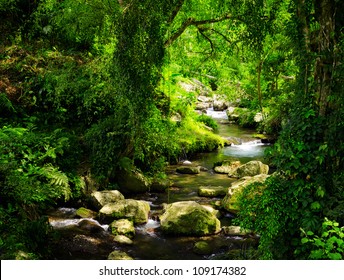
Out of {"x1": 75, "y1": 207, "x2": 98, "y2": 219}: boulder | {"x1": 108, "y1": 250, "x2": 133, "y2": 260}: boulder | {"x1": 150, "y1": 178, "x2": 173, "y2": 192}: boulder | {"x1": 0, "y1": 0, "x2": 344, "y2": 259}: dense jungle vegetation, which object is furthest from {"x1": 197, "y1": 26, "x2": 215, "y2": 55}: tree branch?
{"x1": 108, "y1": 250, "x2": 133, "y2": 260}: boulder

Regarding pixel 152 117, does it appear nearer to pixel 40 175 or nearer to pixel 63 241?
pixel 40 175

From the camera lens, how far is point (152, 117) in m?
9.72

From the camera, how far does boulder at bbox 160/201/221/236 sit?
7.91 m

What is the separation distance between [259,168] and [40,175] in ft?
22.8

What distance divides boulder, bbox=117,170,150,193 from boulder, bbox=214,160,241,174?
327cm

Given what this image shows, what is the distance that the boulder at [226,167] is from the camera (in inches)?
505

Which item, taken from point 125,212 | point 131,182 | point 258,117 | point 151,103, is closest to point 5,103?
point 131,182

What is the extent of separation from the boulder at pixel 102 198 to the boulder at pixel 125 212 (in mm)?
367

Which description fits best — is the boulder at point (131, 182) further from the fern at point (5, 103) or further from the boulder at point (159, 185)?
the fern at point (5, 103)

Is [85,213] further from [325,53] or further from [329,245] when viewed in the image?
[325,53]

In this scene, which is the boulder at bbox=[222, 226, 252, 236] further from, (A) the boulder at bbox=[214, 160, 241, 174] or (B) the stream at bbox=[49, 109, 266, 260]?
(A) the boulder at bbox=[214, 160, 241, 174]

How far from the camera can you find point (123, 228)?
782 cm

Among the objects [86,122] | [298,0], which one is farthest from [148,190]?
[298,0]

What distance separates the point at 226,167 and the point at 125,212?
18.1 feet
